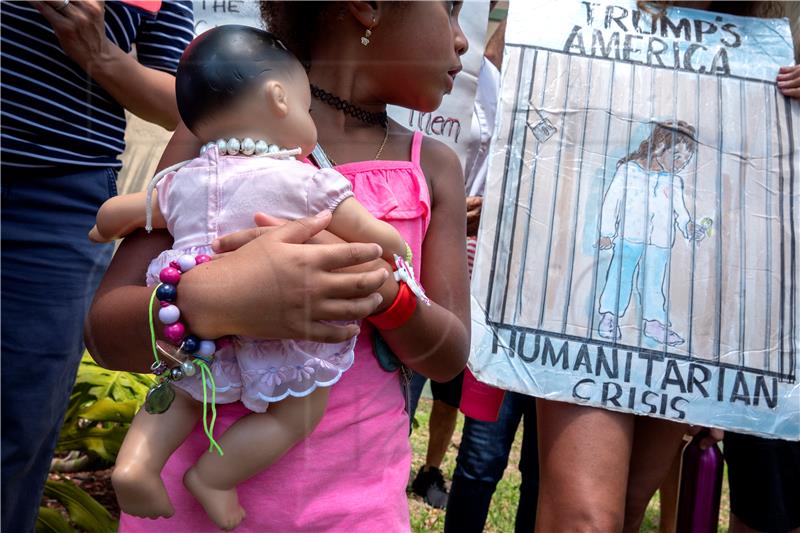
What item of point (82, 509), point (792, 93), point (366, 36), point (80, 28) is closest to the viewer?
point (366, 36)

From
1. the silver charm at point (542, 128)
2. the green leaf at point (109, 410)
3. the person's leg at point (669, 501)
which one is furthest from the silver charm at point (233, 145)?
the person's leg at point (669, 501)

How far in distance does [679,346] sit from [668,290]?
113mm

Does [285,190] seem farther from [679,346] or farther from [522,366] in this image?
[679,346]

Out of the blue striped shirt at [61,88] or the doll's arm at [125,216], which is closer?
the doll's arm at [125,216]

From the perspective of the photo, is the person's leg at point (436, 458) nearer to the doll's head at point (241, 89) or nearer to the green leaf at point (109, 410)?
the green leaf at point (109, 410)

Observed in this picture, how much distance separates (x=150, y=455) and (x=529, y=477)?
1660 millimetres

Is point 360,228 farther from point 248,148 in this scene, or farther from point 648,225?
point 648,225

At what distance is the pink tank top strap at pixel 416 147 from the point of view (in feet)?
3.99

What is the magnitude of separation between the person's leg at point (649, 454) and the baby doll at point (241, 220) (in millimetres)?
951

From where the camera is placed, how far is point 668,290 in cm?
164

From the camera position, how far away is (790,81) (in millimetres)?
1730

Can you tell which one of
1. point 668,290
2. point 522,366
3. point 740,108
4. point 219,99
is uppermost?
point 740,108

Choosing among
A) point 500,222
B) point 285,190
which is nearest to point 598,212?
point 500,222

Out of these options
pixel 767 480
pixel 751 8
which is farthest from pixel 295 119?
pixel 767 480
